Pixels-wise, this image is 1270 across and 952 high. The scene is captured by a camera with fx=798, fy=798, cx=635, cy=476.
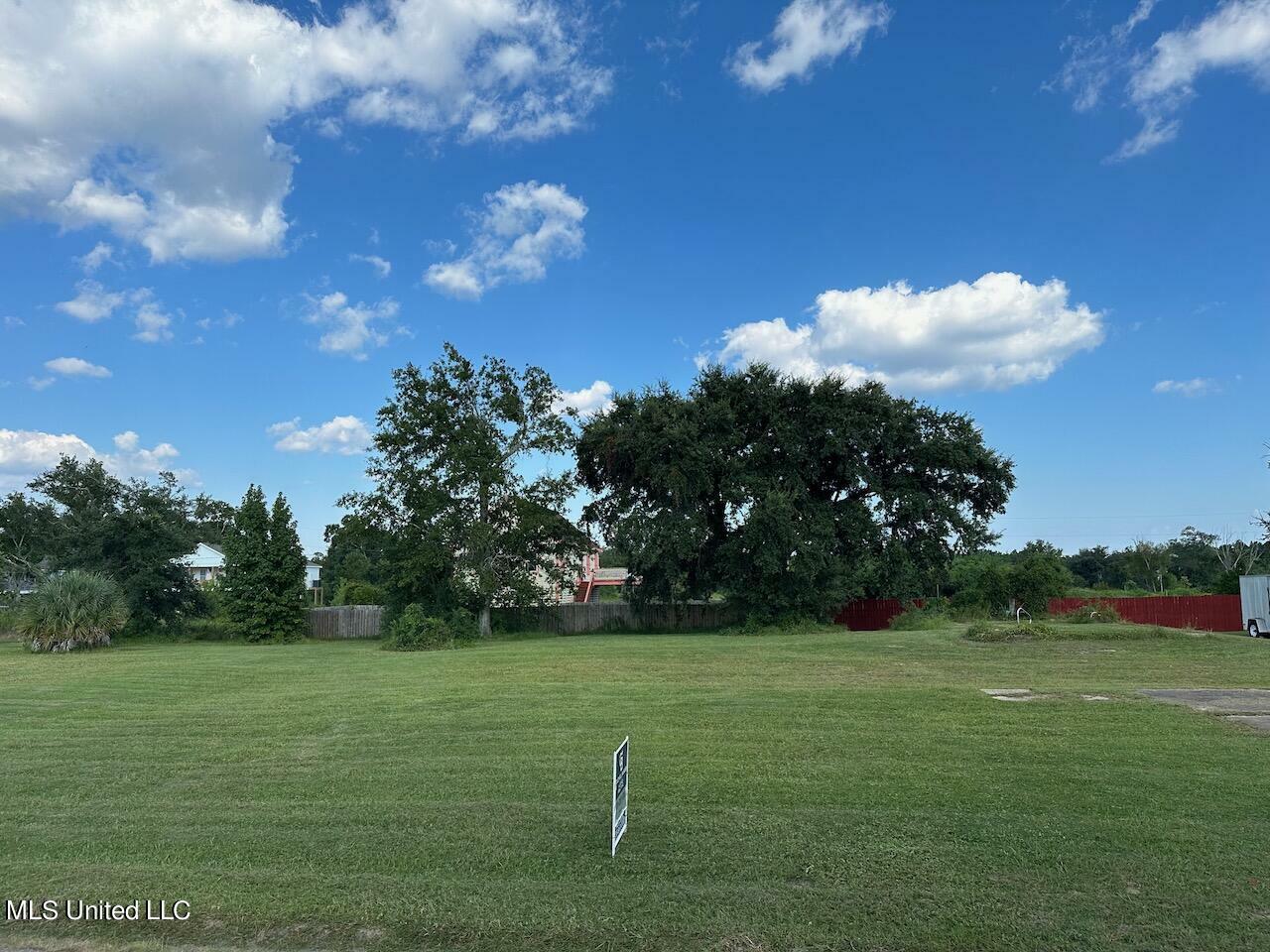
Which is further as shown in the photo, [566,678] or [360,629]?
[360,629]

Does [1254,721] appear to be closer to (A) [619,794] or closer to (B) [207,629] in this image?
(A) [619,794]

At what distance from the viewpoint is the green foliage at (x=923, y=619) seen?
2720 cm

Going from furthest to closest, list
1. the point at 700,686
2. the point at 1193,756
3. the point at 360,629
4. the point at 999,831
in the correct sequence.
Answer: the point at 360,629 < the point at 700,686 < the point at 1193,756 < the point at 999,831

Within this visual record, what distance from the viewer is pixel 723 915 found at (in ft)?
13.4

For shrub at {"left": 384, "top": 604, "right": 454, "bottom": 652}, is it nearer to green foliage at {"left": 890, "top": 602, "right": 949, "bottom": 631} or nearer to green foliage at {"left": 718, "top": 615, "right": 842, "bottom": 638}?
green foliage at {"left": 718, "top": 615, "right": 842, "bottom": 638}

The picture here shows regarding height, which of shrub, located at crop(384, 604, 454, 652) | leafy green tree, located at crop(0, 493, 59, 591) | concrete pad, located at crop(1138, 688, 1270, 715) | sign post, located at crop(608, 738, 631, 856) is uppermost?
leafy green tree, located at crop(0, 493, 59, 591)

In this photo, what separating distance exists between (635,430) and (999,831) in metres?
27.9

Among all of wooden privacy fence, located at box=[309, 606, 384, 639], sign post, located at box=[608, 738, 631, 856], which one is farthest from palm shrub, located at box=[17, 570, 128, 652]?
sign post, located at box=[608, 738, 631, 856]

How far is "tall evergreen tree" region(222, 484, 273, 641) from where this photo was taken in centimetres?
3206

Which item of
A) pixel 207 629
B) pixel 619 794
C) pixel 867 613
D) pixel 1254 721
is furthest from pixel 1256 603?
pixel 207 629

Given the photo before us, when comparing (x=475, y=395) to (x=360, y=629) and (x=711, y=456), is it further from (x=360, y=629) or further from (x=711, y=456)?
(x=360, y=629)

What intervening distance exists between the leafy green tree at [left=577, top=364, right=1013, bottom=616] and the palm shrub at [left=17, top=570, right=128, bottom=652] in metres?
17.8

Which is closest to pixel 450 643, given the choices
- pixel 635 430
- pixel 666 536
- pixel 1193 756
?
pixel 666 536

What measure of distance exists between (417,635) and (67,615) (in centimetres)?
1017
